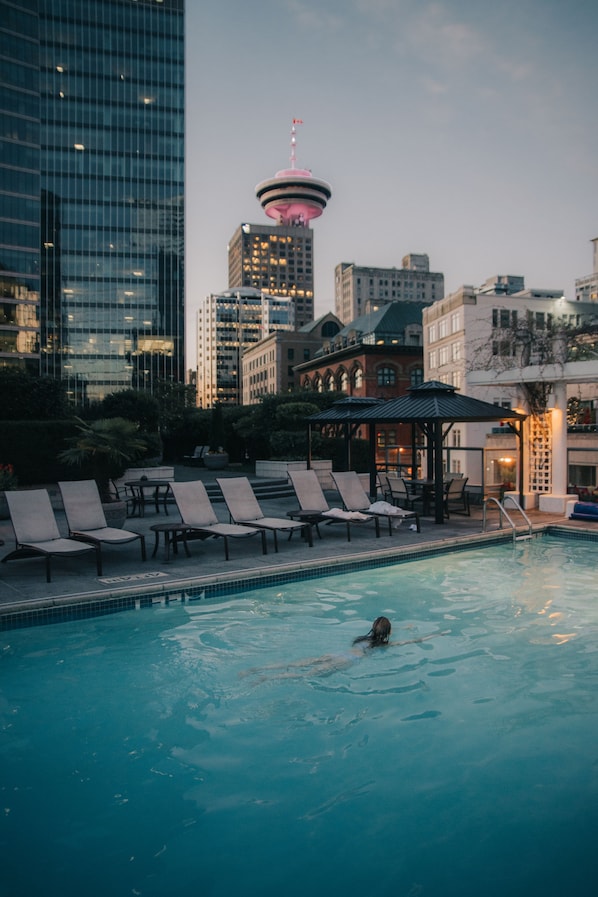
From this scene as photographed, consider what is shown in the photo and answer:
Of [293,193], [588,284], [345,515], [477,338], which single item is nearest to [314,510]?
[345,515]

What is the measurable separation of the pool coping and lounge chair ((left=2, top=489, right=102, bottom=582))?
1.10 m

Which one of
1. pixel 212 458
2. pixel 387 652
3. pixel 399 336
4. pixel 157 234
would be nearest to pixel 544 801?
pixel 387 652

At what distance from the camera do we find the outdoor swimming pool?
3.55 meters

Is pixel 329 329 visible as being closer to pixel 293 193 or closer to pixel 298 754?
pixel 298 754

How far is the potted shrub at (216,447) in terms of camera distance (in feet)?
94.4

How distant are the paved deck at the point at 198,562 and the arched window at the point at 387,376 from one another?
142 ft

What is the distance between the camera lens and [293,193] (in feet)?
551

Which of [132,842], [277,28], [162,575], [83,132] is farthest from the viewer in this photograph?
[83,132]

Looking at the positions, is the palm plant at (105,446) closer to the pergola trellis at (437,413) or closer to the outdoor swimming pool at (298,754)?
the outdoor swimming pool at (298,754)

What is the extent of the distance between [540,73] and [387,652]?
29.9 meters

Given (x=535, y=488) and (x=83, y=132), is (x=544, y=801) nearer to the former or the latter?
(x=535, y=488)

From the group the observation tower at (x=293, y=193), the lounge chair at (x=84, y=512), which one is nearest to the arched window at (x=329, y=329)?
the lounge chair at (x=84, y=512)

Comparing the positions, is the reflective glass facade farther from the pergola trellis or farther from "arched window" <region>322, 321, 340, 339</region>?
the pergola trellis

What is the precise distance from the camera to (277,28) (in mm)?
47438
